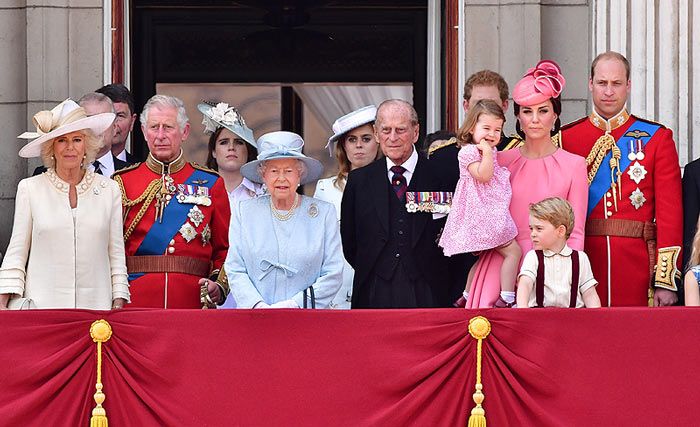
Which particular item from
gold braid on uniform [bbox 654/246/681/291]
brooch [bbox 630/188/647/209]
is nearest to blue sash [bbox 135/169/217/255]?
brooch [bbox 630/188/647/209]

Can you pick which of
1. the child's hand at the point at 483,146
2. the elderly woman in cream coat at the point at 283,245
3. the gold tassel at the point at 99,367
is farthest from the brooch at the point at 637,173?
the gold tassel at the point at 99,367

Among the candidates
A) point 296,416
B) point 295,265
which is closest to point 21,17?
point 295,265

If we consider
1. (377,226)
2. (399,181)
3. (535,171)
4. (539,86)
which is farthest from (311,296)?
(539,86)

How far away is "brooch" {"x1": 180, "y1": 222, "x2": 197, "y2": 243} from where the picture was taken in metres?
8.91

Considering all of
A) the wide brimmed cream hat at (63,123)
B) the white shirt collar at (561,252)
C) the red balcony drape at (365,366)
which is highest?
the wide brimmed cream hat at (63,123)

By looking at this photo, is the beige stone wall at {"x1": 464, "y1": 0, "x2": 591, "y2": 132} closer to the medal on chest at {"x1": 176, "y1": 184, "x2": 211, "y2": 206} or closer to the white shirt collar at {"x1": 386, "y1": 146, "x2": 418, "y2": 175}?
the white shirt collar at {"x1": 386, "y1": 146, "x2": 418, "y2": 175}

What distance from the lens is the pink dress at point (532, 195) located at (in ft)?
27.2

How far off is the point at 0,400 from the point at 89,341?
45cm

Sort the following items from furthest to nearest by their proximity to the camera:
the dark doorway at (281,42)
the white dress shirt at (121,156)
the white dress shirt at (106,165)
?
the dark doorway at (281,42)
the white dress shirt at (121,156)
the white dress shirt at (106,165)

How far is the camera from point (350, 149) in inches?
369

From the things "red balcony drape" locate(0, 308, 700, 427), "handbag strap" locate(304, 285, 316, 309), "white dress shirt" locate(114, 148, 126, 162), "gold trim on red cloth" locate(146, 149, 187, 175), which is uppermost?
"white dress shirt" locate(114, 148, 126, 162)

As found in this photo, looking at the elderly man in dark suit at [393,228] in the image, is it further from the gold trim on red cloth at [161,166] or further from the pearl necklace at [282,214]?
the gold trim on red cloth at [161,166]

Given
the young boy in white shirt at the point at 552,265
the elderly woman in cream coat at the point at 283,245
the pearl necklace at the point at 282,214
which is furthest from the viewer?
the pearl necklace at the point at 282,214

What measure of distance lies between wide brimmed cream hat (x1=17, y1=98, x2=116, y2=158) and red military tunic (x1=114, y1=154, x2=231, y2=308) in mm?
572
